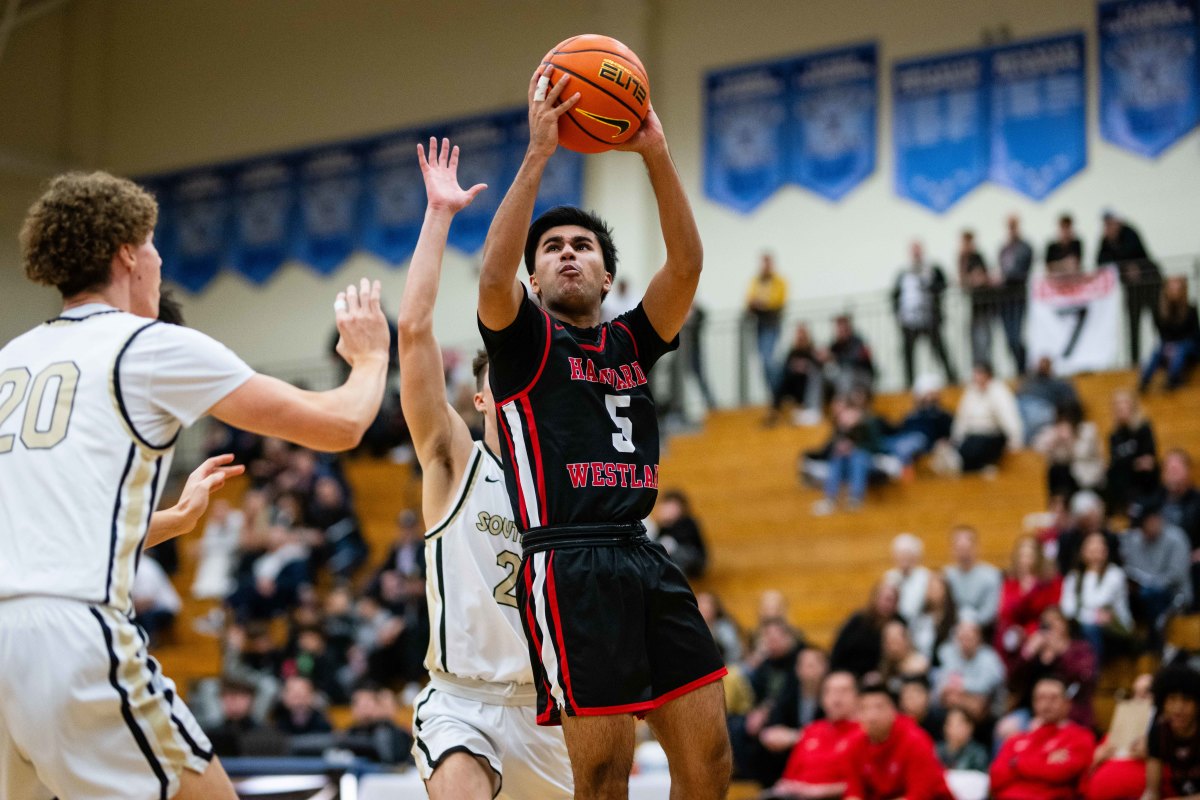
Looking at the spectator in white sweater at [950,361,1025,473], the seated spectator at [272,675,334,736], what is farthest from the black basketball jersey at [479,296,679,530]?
the spectator in white sweater at [950,361,1025,473]

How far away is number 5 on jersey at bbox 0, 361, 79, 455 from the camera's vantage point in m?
3.93

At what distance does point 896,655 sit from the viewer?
12.3 m

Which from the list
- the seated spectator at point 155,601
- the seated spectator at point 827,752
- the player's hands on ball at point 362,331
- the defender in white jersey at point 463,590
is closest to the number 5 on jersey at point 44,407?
the player's hands on ball at point 362,331

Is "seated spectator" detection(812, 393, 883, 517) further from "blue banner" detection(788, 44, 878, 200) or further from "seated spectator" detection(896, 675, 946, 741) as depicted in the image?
"blue banner" detection(788, 44, 878, 200)

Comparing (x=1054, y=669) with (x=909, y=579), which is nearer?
(x=1054, y=669)

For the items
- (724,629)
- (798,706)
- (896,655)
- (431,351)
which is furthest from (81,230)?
(724,629)

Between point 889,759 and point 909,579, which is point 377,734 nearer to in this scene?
point 889,759

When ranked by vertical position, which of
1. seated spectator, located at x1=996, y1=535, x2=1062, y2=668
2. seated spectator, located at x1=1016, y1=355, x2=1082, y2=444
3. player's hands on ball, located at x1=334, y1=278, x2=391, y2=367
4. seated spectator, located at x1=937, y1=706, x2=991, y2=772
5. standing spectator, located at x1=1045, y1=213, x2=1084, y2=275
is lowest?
seated spectator, located at x1=937, y1=706, x2=991, y2=772

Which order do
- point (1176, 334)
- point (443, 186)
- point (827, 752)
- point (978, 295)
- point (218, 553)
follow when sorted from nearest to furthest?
point (443, 186) < point (827, 752) < point (1176, 334) < point (978, 295) < point (218, 553)

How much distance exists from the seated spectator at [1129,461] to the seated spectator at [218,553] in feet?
36.8

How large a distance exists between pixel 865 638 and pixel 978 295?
7.85 m

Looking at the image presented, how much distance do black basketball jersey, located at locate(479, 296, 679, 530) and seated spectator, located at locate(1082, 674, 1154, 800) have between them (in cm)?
610

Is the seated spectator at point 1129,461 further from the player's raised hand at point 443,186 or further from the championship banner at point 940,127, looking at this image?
the player's raised hand at point 443,186

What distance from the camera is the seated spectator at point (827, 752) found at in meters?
10.8
